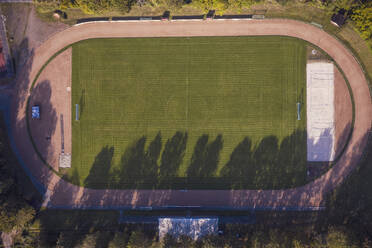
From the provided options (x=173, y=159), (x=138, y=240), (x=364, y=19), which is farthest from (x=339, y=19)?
(x=138, y=240)

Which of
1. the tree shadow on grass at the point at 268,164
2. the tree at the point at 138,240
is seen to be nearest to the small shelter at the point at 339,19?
the tree shadow on grass at the point at 268,164

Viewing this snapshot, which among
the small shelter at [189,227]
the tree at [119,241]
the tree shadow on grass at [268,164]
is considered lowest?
the tree at [119,241]

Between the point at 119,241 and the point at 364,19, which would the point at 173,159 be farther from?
the point at 364,19

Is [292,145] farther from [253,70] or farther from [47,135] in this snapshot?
[47,135]

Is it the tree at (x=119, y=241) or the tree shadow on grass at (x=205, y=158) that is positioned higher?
the tree shadow on grass at (x=205, y=158)

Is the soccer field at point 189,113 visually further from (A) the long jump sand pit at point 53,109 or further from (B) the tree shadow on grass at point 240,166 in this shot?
(A) the long jump sand pit at point 53,109
